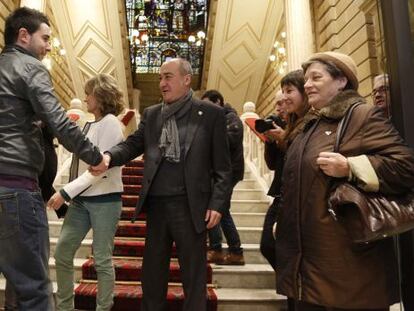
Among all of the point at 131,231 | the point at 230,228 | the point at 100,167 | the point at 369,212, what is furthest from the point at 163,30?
the point at 369,212

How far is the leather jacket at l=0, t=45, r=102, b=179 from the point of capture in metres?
1.80

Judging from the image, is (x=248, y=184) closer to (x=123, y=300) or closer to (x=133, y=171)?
(x=133, y=171)

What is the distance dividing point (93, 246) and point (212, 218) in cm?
83

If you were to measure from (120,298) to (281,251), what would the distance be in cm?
191

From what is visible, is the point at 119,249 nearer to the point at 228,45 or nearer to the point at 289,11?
the point at 289,11

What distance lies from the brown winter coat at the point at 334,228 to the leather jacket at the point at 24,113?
1.04 metres

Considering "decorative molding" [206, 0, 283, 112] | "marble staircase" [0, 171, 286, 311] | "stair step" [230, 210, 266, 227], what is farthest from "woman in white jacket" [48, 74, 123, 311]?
"decorative molding" [206, 0, 283, 112]

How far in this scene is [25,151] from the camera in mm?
1831

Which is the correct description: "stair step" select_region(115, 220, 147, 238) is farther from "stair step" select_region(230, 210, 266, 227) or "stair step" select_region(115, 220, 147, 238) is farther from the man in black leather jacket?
the man in black leather jacket

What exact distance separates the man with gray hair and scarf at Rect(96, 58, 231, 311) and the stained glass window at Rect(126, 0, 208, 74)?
1502 cm

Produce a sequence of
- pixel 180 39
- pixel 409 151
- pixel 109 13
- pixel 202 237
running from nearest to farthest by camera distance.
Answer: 1. pixel 409 151
2. pixel 202 237
3. pixel 109 13
4. pixel 180 39

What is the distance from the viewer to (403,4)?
161 cm

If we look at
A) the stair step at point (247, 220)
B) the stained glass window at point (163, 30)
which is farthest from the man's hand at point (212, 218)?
the stained glass window at point (163, 30)

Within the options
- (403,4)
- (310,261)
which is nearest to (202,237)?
(310,261)
